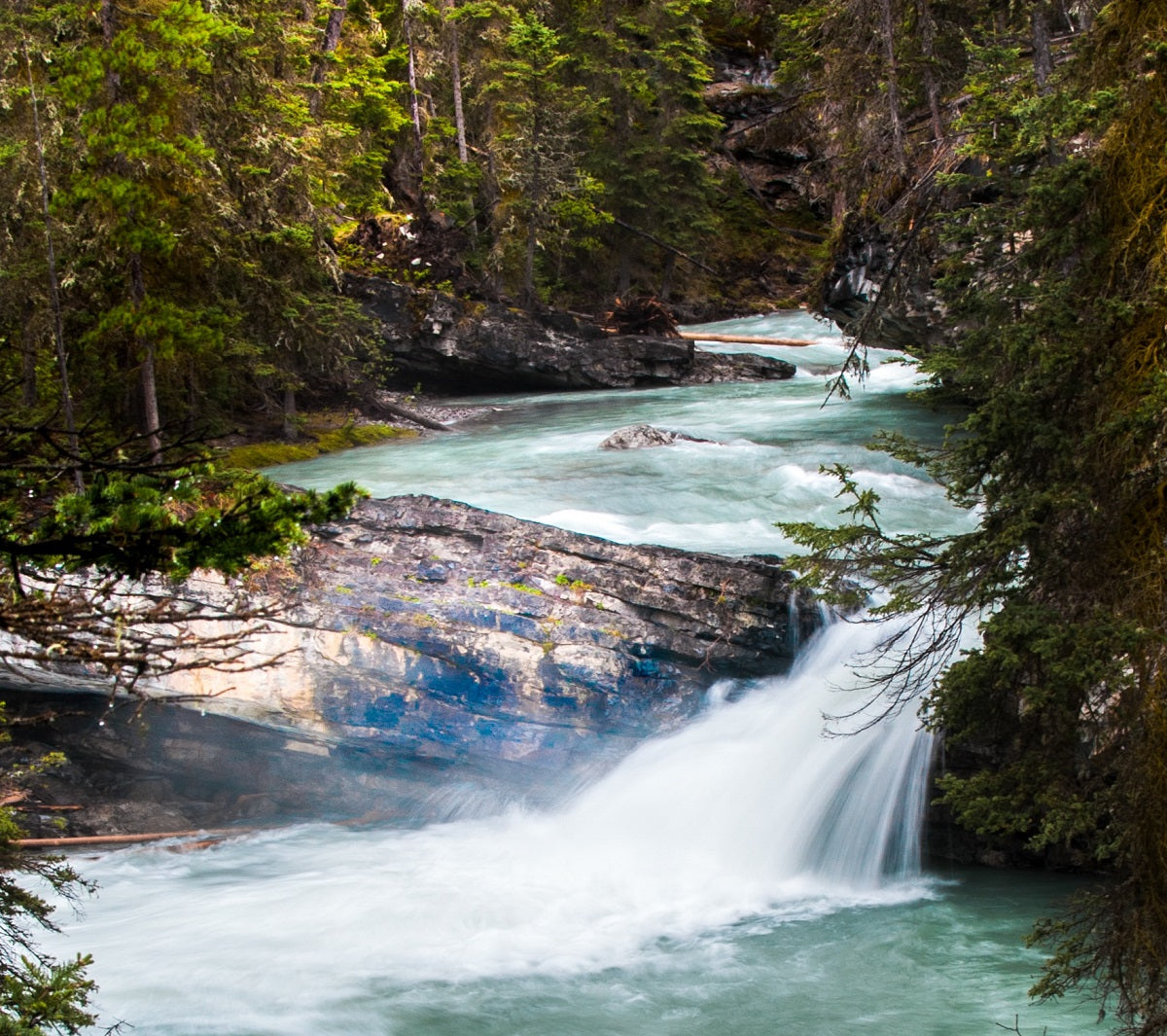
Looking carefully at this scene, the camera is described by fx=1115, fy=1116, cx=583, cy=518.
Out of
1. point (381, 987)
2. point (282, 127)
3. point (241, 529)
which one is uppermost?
point (282, 127)

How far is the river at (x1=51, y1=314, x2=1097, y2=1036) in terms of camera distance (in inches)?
286

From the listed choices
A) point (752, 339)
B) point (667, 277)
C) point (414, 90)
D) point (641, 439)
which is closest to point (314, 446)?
point (641, 439)

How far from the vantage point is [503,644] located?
393 inches

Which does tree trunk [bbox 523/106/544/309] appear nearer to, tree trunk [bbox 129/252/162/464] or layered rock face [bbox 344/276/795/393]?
layered rock face [bbox 344/276/795/393]

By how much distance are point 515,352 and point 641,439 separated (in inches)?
374

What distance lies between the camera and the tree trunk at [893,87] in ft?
50.0

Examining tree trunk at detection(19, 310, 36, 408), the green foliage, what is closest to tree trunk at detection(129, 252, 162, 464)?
tree trunk at detection(19, 310, 36, 408)

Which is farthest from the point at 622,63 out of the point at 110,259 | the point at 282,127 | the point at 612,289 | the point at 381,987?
the point at 381,987

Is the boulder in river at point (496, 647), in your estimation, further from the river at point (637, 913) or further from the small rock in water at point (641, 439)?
the small rock in water at point (641, 439)

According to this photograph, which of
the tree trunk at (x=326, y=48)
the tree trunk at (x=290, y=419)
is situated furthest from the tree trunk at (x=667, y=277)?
the tree trunk at (x=290, y=419)

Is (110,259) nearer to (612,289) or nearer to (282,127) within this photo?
(282,127)

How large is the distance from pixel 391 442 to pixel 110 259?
25.6 ft

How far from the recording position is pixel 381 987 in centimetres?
755

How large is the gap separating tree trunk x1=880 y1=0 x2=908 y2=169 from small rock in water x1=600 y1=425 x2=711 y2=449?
5907 mm
